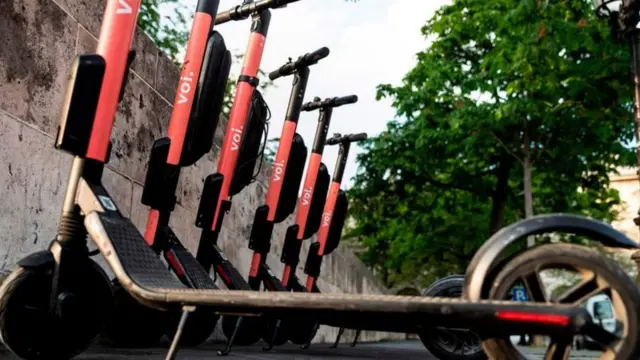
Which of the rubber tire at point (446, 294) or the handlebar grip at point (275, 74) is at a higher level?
the handlebar grip at point (275, 74)

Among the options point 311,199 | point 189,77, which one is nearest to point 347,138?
point 311,199

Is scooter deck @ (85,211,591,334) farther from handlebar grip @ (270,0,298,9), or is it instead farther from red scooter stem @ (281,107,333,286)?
red scooter stem @ (281,107,333,286)

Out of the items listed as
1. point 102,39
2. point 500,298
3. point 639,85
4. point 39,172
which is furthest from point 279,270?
point 500,298

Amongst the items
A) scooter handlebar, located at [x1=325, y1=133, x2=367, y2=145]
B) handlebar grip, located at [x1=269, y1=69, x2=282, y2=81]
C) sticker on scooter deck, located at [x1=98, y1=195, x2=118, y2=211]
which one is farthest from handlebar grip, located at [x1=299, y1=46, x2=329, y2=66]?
sticker on scooter deck, located at [x1=98, y1=195, x2=118, y2=211]

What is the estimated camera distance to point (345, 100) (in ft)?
21.5

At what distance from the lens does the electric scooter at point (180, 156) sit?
10.6 ft

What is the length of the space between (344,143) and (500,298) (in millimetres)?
5899

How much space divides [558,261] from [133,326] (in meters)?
2.21

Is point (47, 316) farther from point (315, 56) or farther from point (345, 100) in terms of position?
point (345, 100)

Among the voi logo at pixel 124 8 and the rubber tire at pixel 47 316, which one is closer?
the rubber tire at pixel 47 316

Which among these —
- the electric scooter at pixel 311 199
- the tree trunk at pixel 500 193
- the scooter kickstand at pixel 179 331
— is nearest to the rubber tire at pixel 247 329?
the electric scooter at pixel 311 199

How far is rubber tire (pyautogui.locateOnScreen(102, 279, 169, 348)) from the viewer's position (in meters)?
3.18

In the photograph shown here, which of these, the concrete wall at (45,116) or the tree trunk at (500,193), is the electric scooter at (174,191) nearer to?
the concrete wall at (45,116)

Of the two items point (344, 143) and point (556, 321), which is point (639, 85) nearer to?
point (344, 143)
